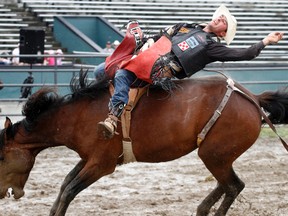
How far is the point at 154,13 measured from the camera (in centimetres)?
2478

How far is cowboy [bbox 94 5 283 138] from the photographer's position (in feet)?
20.7

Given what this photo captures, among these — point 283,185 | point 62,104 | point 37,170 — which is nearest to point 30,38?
point 37,170

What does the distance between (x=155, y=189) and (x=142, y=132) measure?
2202 mm

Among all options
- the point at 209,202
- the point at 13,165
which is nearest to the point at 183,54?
the point at 209,202

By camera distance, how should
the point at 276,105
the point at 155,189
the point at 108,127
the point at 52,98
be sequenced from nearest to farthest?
the point at 108,127, the point at 52,98, the point at 276,105, the point at 155,189

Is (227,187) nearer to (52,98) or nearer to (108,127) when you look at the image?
(108,127)

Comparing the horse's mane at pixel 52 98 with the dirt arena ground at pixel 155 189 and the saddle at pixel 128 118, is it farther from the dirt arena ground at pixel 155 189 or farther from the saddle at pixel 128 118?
the dirt arena ground at pixel 155 189

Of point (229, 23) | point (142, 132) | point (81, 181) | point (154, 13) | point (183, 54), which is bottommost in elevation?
point (154, 13)

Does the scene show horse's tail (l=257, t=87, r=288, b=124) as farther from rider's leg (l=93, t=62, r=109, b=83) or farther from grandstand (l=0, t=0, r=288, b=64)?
grandstand (l=0, t=0, r=288, b=64)

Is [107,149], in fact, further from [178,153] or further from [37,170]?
[37,170]

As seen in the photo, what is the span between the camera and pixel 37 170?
32.0 feet

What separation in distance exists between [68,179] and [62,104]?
0.66m

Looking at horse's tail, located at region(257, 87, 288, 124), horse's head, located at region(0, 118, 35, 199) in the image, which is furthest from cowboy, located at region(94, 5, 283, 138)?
horse's head, located at region(0, 118, 35, 199)

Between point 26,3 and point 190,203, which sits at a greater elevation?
point 190,203
